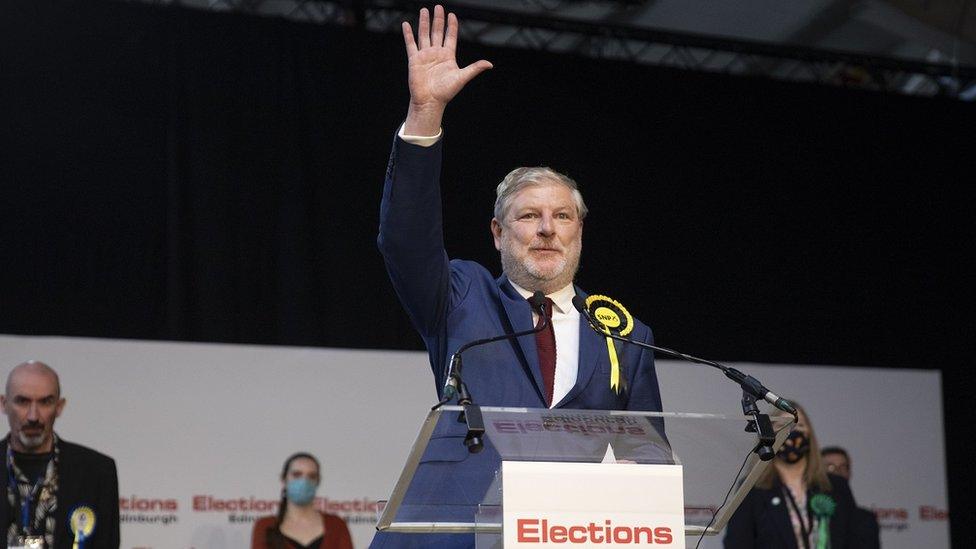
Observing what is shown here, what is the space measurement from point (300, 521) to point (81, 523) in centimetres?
91

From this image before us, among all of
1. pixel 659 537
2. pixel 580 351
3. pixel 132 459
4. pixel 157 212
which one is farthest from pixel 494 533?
pixel 157 212

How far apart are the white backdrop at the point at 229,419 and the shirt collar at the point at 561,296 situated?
10.3ft

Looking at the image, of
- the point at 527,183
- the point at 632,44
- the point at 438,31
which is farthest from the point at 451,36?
the point at 632,44

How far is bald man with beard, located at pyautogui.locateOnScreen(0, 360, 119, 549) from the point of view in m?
4.85

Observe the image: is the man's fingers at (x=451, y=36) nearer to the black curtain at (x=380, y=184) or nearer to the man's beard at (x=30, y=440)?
the man's beard at (x=30, y=440)

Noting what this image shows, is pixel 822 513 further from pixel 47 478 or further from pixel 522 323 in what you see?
pixel 47 478

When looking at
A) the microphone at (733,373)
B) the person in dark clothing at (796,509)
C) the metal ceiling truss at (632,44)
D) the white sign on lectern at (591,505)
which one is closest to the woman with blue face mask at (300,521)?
the person in dark clothing at (796,509)

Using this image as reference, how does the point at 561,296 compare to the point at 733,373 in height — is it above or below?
above

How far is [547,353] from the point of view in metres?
2.48

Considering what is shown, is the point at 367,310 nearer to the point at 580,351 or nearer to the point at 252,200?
the point at 252,200

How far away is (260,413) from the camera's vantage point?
18.3 ft

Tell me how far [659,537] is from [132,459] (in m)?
3.86

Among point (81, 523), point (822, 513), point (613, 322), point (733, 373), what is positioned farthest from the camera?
point (81, 523)

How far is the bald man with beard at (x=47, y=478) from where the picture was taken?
485 centimetres
